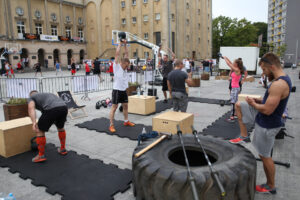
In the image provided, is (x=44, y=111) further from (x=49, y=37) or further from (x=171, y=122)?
(x=49, y=37)

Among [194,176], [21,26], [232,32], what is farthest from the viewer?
[232,32]

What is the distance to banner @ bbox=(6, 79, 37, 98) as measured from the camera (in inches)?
390

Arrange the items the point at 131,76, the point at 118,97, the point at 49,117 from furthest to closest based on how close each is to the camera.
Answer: the point at 131,76 < the point at 118,97 < the point at 49,117

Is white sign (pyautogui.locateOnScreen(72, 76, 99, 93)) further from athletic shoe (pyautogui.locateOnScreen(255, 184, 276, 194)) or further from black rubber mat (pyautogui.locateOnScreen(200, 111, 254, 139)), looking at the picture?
athletic shoe (pyautogui.locateOnScreen(255, 184, 276, 194))

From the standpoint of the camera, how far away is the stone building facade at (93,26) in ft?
119

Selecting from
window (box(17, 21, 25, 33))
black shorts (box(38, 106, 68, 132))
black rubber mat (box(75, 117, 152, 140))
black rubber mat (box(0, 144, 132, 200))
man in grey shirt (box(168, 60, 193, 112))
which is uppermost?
window (box(17, 21, 25, 33))

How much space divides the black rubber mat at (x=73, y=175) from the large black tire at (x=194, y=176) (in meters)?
0.87

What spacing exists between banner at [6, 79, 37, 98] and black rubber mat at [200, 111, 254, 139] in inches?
308

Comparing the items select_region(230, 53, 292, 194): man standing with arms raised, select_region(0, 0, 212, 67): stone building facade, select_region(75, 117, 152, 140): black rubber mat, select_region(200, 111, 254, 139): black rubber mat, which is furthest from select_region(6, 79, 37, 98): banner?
select_region(0, 0, 212, 67): stone building facade

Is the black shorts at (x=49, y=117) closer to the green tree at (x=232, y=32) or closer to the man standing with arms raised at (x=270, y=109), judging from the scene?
the man standing with arms raised at (x=270, y=109)

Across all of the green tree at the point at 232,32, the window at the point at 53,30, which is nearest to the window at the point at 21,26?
the window at the point at 53,30

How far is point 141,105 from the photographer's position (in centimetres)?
850

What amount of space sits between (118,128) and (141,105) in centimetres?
195

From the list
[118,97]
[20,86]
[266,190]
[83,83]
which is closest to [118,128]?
[118,97]
